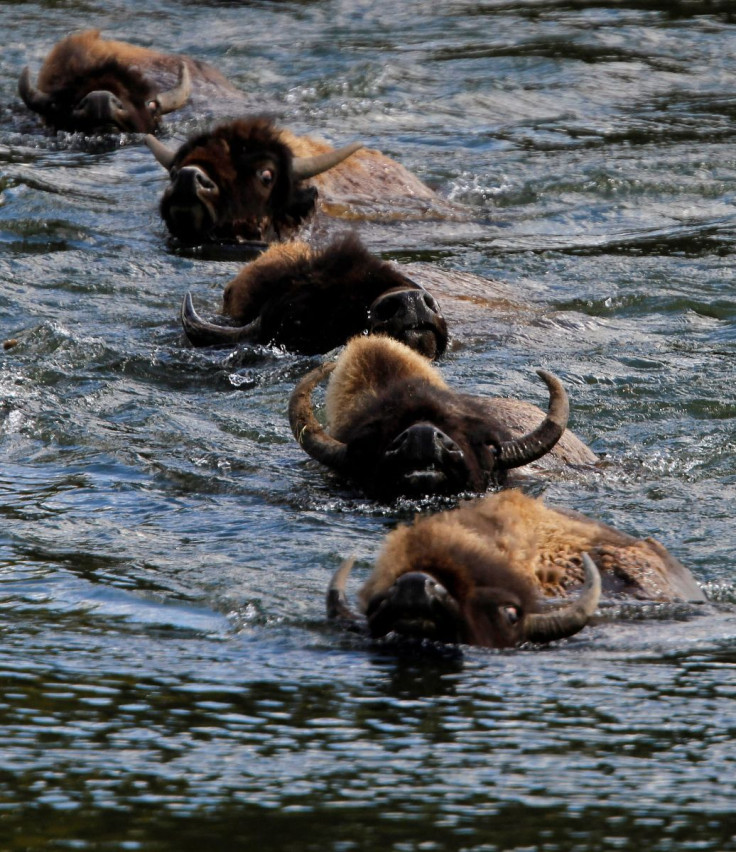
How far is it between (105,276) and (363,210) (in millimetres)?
2508

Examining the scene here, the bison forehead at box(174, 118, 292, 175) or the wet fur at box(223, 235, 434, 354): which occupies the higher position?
the bison forehead at box(174, 118, 292, 175)

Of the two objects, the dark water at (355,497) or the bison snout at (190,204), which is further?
the bison snout at (190,204)

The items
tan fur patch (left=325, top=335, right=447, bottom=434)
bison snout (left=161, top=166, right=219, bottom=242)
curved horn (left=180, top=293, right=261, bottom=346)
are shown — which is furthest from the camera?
bison snout (left=161, top=166, right=219, bottom=242)

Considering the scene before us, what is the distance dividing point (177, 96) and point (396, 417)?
9644mm

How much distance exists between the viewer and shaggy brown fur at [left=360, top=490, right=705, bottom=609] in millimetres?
4926

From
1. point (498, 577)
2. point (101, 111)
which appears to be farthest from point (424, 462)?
point (101, 111)

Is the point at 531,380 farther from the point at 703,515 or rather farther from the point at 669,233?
the point at 669,233

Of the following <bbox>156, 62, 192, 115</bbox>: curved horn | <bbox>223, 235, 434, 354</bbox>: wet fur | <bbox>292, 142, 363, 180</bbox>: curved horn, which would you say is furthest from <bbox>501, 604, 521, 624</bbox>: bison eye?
<bbox>156, 62, 192, 115</bbox>: curved horn

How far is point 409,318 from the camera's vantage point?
8.84 m

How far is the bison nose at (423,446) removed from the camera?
6.64m

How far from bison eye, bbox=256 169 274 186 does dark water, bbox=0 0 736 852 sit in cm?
77

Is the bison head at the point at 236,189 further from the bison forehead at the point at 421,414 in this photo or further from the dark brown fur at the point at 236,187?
the bison forehead at the point at 421,414

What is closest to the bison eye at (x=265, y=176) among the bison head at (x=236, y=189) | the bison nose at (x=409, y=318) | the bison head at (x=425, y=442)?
the bison head at (x=236, y=189)

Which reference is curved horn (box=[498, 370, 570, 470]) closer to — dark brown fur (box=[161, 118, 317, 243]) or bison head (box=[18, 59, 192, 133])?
dark brown fur (box=[161, 118, 317, 243])
